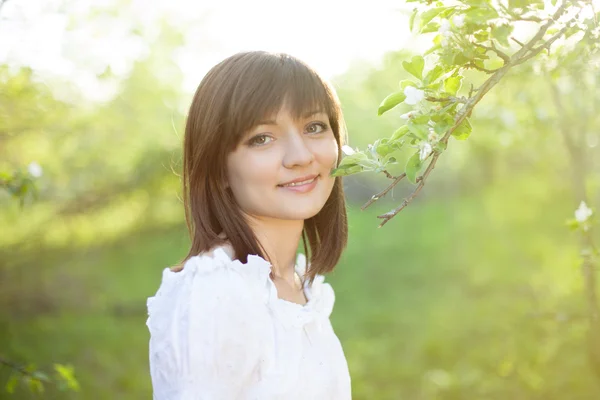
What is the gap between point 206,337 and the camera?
1.45 metres

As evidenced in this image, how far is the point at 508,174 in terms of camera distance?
7359mm

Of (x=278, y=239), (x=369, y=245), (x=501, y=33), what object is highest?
(x=501, y=33)

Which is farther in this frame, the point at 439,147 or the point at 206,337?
the point at 206,337

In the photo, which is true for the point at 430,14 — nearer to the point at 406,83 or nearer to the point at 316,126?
the point at 406,83

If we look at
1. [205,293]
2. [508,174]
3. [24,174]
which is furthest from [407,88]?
[508,174]

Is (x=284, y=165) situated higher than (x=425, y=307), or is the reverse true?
(x=284, y=165)

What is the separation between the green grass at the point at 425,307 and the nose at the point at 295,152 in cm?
262

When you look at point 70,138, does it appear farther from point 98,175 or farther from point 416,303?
point 416,303

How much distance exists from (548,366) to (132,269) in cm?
465

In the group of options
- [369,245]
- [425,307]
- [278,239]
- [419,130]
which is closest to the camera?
[419,130]

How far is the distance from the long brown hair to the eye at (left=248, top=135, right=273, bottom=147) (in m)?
0.03

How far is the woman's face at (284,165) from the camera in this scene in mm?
1691

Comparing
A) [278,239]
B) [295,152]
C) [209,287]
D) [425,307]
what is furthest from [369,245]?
[209,287]

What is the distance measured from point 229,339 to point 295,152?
1.49 feet
